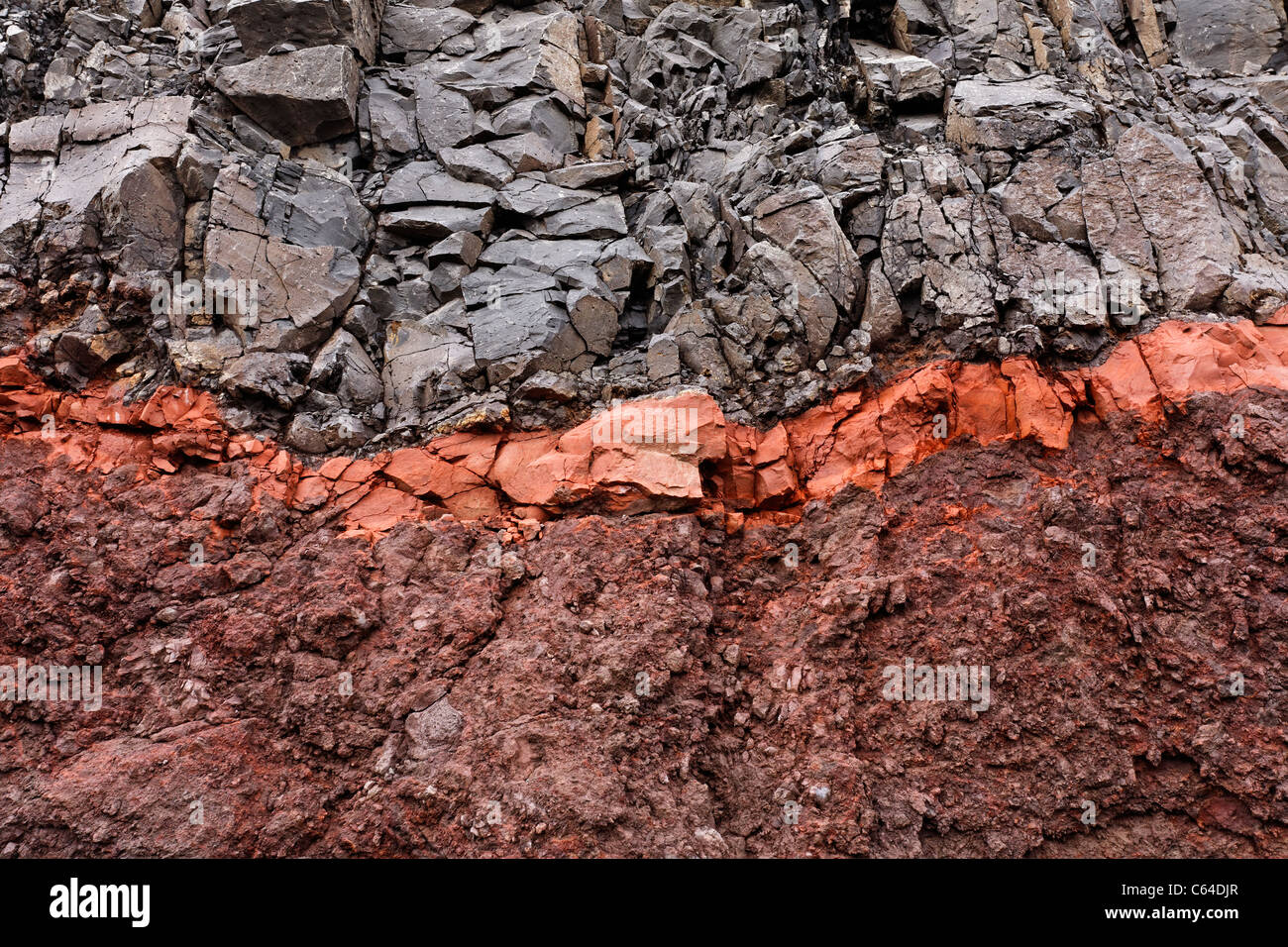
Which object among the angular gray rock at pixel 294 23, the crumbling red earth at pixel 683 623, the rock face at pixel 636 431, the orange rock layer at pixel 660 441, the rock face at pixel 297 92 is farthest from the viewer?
the angular gray rock at pixel 294 23

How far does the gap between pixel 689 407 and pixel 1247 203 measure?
10327 mm

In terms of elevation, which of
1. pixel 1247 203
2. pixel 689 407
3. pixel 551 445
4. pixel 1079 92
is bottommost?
pixel 551 445

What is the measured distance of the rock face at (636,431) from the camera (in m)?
8.17

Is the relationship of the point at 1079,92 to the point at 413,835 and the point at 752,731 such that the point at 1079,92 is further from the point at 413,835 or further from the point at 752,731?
the point at 413,835

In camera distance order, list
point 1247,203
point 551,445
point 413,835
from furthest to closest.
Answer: point 1247,203, point 551,445, point 413,835

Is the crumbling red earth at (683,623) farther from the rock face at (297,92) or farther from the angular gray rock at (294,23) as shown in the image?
the angular gray rock at (294,23)

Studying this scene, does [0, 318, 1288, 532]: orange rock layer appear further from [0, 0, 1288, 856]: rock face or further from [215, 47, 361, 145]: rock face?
[215, 47, 361, 145]: rock face

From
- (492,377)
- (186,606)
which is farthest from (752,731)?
(186,606)

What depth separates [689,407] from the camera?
10906 millimetres

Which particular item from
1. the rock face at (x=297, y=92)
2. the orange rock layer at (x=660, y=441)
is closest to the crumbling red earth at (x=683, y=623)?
the orange rock layer at (x=660, y=441)

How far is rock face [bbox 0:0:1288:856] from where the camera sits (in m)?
8.17

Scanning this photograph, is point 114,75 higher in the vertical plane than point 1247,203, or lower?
lower

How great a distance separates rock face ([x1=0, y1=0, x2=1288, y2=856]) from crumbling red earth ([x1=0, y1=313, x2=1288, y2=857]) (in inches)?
2.2

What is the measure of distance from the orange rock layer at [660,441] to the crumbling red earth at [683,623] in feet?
0.16
